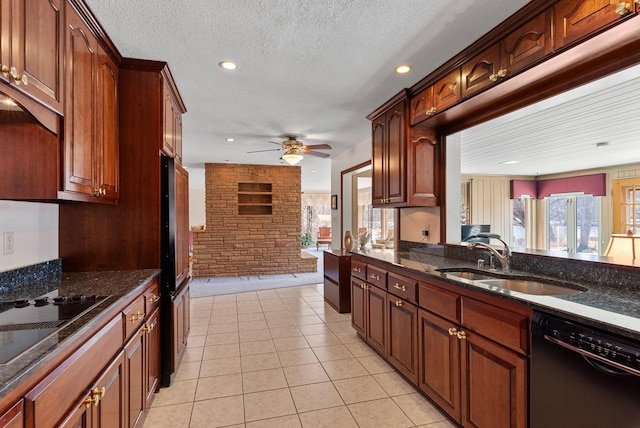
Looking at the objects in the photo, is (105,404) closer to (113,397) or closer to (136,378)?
(113,397)

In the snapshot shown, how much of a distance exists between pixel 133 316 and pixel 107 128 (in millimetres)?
1292

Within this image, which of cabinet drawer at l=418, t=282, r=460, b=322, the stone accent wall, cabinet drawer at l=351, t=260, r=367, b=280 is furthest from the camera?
the stone accent wall

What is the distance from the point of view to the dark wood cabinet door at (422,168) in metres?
3.00

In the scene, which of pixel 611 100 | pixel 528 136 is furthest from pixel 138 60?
pixel 528 136

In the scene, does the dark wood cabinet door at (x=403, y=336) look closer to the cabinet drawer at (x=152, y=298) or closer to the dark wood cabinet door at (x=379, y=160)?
the dark wood cabinet door at (x=379, y=160)

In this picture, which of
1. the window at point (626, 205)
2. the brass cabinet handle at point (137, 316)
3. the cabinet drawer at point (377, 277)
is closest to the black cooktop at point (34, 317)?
the brass cabinet handle at point (137, 316)

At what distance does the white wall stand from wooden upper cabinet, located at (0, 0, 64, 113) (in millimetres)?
746

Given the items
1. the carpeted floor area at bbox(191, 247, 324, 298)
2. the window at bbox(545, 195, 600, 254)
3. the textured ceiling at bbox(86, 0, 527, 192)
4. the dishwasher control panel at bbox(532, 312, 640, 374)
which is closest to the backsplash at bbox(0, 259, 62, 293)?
the textured ceiling at bbox(86, 0, 527, 192)

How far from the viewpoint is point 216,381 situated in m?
2.60

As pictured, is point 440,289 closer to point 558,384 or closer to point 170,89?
point 558,384

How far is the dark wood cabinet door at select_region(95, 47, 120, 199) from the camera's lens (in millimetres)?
2105

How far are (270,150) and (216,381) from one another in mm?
3857

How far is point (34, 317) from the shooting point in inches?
51.7

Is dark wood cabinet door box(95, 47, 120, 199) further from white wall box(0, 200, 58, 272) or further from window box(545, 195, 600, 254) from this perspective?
window box(545, 195, 600, 254)
